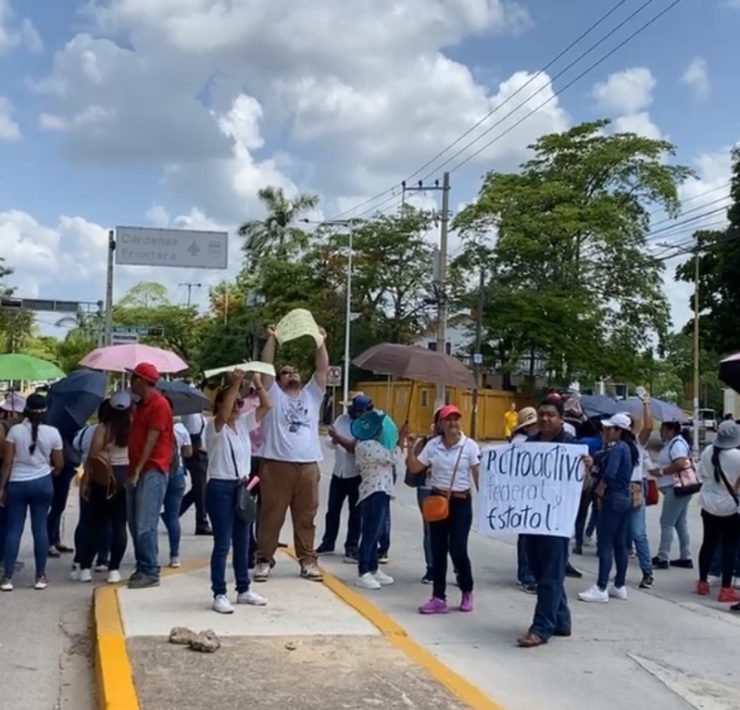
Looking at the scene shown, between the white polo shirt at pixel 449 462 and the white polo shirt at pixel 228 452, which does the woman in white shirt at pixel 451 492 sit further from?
the white polo shirt at pixel 228 452

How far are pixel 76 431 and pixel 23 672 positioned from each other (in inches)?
170

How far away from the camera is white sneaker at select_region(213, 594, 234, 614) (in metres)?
7.14

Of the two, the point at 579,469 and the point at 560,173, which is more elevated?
the point at 560,173

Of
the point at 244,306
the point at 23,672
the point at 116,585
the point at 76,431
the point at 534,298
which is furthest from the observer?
the point at 244,306

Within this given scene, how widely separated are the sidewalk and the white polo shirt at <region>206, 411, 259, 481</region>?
101 cm

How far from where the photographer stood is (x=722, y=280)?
122 ft

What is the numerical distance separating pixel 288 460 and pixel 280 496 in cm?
33

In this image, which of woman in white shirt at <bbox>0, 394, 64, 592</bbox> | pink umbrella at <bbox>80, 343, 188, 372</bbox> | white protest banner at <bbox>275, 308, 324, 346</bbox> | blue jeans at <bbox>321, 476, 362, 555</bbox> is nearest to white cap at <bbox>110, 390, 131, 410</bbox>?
woman in white shirt at <bbox>0, 394, 64, 592</bbox>

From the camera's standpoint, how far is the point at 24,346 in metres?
70.1

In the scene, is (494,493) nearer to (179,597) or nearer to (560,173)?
(179,597)

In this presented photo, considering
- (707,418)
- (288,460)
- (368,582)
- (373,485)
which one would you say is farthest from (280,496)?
(707,418)

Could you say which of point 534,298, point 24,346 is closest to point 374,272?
point 534,298

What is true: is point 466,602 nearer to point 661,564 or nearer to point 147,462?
point 147,462

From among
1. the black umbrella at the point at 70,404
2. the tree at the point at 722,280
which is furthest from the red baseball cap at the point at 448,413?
the tree at the point at 722,280
